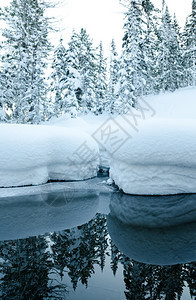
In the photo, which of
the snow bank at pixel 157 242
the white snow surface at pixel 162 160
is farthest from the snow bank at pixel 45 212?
the white snow surface at pixel 162 160

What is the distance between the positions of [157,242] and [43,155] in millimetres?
5792

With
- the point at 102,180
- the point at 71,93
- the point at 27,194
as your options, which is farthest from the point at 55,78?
the point at 27,194

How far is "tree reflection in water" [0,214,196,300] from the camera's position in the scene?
312 cm

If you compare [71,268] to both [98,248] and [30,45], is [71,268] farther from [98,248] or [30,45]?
[30,45]

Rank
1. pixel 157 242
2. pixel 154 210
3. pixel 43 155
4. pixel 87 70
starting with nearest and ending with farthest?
pixel 157 242, pixel 154 210, pixel 43 155, pixel 87 70

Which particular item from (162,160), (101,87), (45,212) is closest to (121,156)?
(162,160)

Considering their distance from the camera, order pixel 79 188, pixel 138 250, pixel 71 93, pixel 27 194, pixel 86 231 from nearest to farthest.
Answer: pixel 138 250 < pixel 86 231 < pixel 27 194 < pixel 79 188 < pixel 71 93

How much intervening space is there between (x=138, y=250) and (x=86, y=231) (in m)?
1.34

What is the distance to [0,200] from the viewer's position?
702cm

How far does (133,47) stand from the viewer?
794 inches

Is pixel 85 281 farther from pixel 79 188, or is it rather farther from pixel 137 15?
pixel 137 15

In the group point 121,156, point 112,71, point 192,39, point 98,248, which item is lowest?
point 98,248

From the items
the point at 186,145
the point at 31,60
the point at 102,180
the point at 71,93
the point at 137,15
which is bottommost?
the point at 102,180

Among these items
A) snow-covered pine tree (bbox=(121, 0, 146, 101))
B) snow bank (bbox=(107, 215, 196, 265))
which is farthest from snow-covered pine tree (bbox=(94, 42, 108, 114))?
snow bank (bbox=(107, 215, 196, 265))
